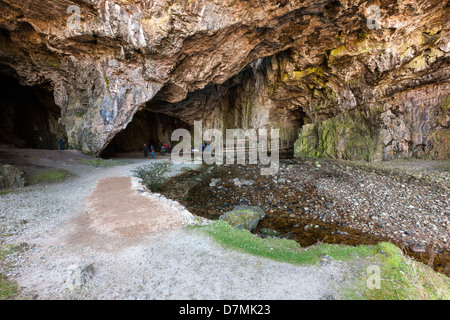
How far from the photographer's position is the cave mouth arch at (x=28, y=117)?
24.1 meters

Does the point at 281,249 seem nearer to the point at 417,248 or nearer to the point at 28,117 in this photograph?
the point at 417,248

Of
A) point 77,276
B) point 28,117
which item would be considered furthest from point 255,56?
point 28,117

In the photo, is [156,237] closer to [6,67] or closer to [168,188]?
[168,188]

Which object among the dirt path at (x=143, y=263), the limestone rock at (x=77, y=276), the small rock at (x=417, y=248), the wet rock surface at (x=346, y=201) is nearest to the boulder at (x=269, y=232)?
the wet rock surface at (x=346, y=201)

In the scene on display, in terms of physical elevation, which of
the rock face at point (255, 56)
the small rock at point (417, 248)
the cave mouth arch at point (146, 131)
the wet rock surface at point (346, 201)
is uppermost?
the rock face at point (255, 56)

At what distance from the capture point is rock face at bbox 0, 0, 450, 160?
1324 cm

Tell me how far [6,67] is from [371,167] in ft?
109

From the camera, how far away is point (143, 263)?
14.8 feet

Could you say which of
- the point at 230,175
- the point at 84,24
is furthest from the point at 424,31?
the point at 84,24

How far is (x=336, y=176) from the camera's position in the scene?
14609mm

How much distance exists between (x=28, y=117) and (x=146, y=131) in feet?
46.3

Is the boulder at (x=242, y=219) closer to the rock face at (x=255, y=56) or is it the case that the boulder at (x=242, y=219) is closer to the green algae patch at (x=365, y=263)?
the green algae patch at (x=365, y=263)

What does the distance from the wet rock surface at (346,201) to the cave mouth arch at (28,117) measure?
72.2 ft

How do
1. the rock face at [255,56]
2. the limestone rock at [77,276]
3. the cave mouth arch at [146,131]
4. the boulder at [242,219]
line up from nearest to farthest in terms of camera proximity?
the limestone rock at [77,276] → the boulder at [242,219] → the rock face at [255,56] → the cave mouth arch at [146,131]
